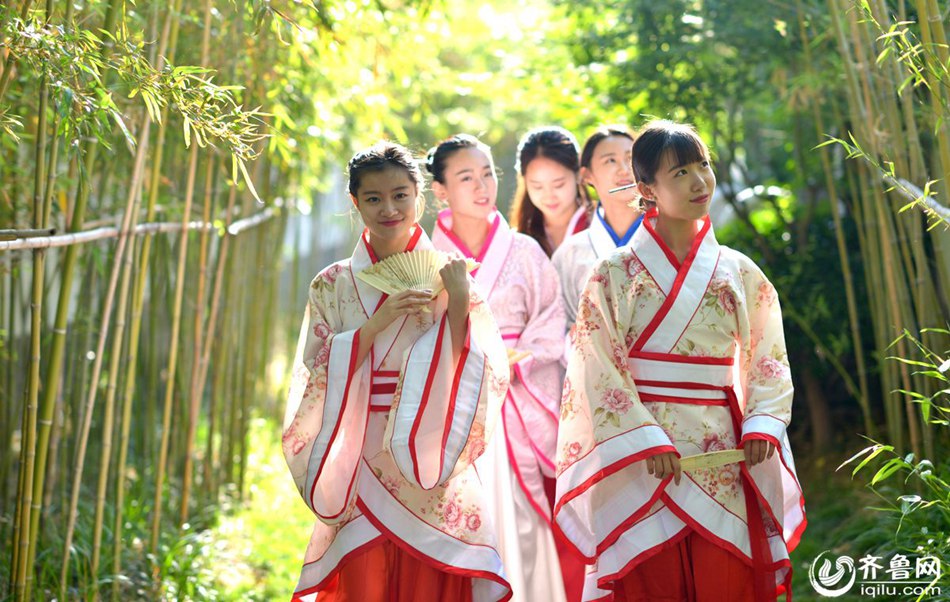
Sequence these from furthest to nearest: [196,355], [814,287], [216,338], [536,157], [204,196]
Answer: [814,287]
[216,338]
[204,196]
[196,355]
[536,157]

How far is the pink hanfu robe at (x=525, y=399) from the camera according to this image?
348cm

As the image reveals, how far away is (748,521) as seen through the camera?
9.27 ft

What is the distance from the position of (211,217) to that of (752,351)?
2878 millimetres

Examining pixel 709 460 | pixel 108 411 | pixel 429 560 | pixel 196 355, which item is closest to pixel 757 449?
pixel 709 460

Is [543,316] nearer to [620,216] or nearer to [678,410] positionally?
[620,216]

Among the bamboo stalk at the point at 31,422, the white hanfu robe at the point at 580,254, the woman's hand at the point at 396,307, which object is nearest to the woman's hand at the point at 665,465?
the woman's hand at the point at 396,307

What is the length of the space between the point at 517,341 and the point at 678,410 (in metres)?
0.97

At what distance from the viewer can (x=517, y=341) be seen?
12.1 ft

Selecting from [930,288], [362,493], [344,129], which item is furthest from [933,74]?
[344,129]

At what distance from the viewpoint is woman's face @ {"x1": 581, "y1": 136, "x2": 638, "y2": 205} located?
12.5 ft

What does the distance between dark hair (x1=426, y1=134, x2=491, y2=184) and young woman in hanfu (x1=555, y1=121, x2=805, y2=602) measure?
0.98m

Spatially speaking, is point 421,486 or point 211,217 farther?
point 211,217

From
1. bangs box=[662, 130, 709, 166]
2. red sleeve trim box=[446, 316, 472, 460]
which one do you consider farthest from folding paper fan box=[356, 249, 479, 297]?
bangs box=[662, 130, 709, 166]

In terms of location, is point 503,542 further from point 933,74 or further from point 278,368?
point 278,368
